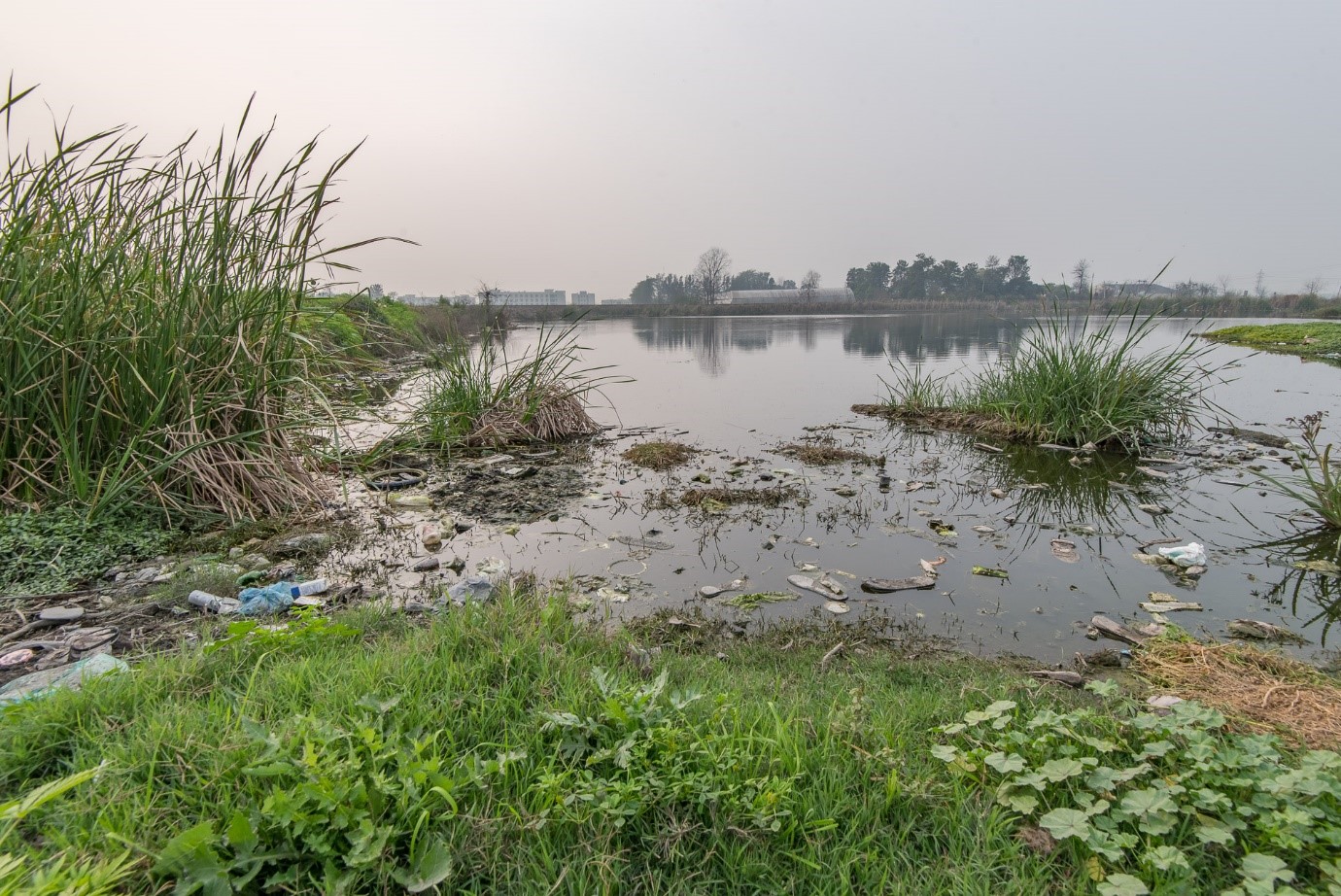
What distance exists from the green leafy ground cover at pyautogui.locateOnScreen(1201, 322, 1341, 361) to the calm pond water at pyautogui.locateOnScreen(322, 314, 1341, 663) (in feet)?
40.7

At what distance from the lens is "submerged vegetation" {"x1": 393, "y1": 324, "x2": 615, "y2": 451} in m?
6.30

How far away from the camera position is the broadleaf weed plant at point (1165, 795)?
129 cm

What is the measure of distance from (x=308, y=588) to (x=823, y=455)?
4529 millimetres

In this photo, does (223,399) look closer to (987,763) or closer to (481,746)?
(481,746)

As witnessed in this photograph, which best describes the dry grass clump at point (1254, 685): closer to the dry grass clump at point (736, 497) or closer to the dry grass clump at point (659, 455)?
the dry grass clump at point (736, 497)

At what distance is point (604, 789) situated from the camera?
1.44 metres

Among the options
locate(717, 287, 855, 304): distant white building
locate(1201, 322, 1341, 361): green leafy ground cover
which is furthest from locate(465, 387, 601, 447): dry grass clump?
locate(717, 287, 855, 304): distant white building

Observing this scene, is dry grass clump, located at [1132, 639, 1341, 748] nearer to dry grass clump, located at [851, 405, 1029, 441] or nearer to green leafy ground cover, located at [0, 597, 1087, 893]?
green leafy ground cover, located at [0, 597, 1087, 893]

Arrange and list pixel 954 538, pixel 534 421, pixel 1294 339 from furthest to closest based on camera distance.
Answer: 1. pixel 1294 339
2. pixel 534 421
3. pixel 954 538

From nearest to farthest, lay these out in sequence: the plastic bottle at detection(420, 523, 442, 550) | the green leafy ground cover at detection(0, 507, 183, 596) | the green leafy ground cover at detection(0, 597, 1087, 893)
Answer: the green leafy ground cover at detection(0, 597, 1087, 893) < the green leafy ground cover at detection(0, 507, 183, 596) < the plastic bottle at detection(420, 523, 442, 550)

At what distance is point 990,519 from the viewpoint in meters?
4.39

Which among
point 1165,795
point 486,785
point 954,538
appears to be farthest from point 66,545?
point 954,538

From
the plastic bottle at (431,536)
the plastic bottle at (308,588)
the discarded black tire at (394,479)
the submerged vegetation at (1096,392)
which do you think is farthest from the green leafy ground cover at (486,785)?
the submerged vegetation at (1096,392)

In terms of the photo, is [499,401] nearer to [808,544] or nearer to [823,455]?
[823,455]
